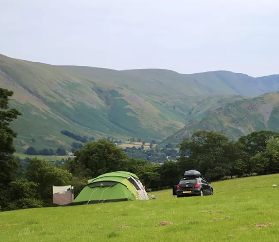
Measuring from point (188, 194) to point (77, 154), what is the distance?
196 ft

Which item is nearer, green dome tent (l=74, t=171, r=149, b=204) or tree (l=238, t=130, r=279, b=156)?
green dome tent (l=74, t=171, r=149, b=204)

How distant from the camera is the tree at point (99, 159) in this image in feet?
277

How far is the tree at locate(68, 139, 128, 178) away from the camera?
8456 cm

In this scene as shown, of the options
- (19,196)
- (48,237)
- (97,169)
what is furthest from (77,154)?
(48,237)

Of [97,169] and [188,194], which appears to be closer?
[188,194]

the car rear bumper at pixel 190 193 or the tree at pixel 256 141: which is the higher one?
the tree at pixel 256 141

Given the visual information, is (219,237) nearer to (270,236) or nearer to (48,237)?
(270,236)

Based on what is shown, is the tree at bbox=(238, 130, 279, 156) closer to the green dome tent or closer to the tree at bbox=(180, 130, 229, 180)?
the tree at bbox=(180, 130, 229, 180)

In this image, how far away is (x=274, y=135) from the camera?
107375 millimetres

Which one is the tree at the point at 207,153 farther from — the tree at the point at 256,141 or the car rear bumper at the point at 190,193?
the car rear bumper at the point at 190,193

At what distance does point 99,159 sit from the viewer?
280 ft

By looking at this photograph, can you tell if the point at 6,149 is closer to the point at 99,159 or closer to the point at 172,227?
the point at 172,227

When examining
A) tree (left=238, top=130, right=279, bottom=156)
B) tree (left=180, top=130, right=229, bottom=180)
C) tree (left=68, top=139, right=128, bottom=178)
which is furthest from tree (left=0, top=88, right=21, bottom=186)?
tree (left=238, top=130, right=279, bottom=156)

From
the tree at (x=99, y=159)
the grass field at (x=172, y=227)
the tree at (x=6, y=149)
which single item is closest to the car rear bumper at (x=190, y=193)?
the grass field at (x=172, y=227)
